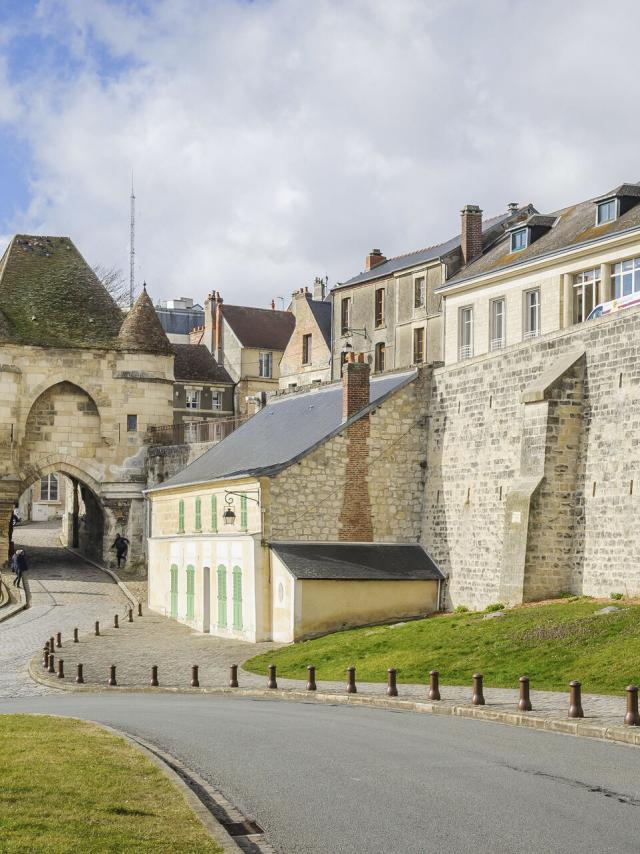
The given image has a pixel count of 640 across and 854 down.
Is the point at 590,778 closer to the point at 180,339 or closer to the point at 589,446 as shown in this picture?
the point at 589,446

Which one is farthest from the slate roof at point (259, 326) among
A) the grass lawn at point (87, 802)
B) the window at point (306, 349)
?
the grass lawn at point (87, 802)

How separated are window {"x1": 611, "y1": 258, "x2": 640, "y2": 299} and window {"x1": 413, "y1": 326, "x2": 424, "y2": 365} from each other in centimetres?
1427

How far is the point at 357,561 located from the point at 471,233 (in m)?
21.5

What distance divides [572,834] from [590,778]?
92.6 inches

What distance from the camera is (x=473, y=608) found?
104 feet

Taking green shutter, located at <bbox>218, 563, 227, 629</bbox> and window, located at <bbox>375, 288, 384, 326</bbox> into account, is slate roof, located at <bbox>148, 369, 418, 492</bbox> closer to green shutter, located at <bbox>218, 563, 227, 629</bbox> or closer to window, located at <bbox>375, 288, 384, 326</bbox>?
green shutter, located at <bbox>218, 563, 227, 629</bbox>

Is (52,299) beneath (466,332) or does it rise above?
above

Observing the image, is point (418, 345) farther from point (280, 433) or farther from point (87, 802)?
point (87, 802)

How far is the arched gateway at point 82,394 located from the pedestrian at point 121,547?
0.96 ft

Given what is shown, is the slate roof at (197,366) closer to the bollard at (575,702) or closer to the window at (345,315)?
the window at (345,315)

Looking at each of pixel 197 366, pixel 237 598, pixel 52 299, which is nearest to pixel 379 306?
pixel 52 299

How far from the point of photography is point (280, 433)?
3866cm

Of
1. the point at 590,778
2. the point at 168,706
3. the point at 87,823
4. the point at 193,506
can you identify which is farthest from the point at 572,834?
the point at 193,506

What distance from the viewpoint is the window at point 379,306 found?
56594mm
